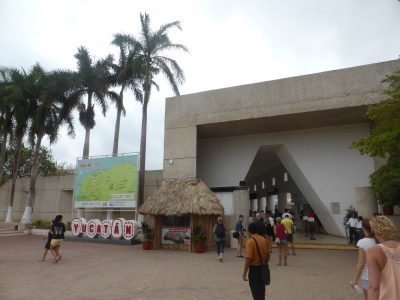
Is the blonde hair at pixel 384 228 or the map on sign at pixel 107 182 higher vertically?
the map on sign at pixel 107 182

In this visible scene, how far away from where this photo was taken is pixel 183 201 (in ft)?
43.8

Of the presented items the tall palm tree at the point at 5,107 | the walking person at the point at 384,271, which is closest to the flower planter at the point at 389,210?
the walking person at the point at 384,271

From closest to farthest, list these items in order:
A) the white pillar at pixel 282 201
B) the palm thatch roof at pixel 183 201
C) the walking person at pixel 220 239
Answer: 1. the walking person at pixel 220 239
2. the palm thatch roof at pixel 183 201
3. the white pillar at pixel 282 201

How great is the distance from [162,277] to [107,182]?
9.97m

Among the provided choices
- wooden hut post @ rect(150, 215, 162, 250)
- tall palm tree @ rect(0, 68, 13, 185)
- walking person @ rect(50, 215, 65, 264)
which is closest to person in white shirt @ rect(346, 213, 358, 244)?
wooden hut post @ rect(150, 215, 162, 250)

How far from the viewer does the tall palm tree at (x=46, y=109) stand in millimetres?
21516

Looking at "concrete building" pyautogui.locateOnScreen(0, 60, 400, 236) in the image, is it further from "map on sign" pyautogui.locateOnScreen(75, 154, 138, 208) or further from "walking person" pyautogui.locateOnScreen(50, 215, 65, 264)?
"walking person" pyautogui.locateOnScreen(50, 215, 65, 264)

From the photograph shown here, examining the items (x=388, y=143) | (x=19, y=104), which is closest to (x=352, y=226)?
(x=388, y=143)

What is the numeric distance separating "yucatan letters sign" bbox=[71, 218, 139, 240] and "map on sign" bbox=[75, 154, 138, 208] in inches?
37.1

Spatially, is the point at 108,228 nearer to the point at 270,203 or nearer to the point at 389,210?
the point at 389,210

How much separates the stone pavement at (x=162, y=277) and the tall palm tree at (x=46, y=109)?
38.9 feet

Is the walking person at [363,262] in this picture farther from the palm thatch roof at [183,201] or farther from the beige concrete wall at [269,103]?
the beige concrete wall at [269,103]

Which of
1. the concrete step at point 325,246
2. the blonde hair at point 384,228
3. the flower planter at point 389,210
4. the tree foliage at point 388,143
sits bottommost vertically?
the concrete step at point 325,246

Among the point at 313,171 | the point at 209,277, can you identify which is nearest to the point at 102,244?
the point at 209,277
